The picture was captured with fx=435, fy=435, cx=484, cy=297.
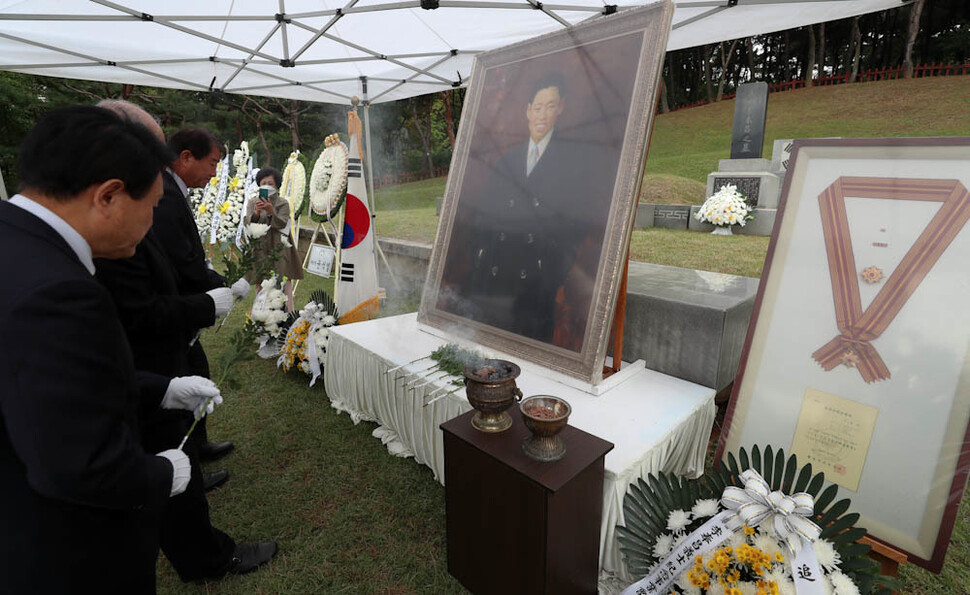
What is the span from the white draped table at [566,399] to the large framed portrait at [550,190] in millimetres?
197

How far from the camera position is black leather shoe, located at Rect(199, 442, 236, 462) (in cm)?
300

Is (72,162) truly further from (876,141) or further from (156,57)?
(156,57)

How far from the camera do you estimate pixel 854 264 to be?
1.78m

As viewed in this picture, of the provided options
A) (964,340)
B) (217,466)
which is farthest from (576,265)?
(217,466)

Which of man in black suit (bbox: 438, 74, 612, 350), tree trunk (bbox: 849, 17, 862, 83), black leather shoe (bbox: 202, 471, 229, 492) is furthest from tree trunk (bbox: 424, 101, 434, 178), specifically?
black leather shoe (bbox: 202, 471, 229, 492)

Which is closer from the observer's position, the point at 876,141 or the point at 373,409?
the point at 876,141

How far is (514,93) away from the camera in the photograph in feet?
9.25

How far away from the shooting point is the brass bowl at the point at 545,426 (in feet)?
5.10

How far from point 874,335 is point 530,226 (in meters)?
1.65

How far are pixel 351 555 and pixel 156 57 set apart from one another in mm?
5883

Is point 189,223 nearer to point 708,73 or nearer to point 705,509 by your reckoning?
point 705,509

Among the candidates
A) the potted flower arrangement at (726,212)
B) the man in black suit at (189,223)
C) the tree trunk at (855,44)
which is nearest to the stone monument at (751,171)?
the potted flower arrangement at (726,212)

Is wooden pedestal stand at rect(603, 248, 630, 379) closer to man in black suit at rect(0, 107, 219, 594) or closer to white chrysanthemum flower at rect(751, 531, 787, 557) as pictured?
white chrysanthemum flower at rect(751, 531, 787, 557)

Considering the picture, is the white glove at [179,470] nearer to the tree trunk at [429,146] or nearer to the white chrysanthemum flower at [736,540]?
the white chrysanthemum flower at [736,540]
